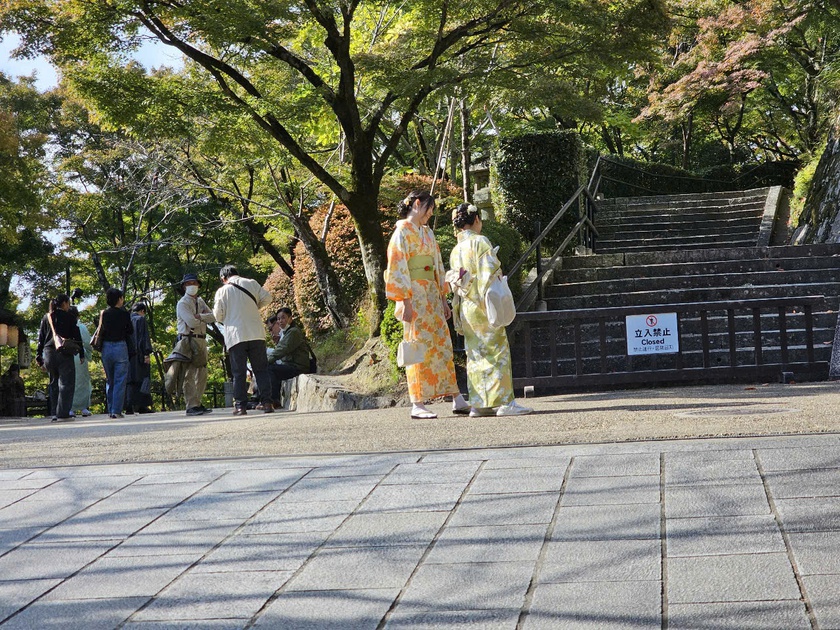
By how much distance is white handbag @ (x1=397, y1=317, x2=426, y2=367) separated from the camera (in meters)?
8.31

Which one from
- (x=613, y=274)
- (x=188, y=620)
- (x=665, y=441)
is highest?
(x=613, y=274)

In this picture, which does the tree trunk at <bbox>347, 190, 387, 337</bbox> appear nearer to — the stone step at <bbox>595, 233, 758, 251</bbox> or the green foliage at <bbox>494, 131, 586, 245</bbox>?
the green foliage at <bbox>494, 131, 586, 245</bbox>

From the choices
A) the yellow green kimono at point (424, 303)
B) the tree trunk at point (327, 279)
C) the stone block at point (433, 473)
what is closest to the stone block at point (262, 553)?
the stone block at point (433, 473)

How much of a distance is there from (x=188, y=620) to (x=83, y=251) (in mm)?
27134

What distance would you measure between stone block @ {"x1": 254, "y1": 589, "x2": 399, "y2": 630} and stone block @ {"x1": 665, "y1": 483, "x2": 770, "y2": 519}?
1385 mm

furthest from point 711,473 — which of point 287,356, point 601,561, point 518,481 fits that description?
point 287,356

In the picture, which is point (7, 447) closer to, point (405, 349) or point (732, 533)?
point (405, 349)

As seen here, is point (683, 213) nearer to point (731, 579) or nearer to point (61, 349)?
point (61, 349)

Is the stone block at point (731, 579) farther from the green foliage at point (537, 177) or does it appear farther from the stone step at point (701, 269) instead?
the green foliage at point (537, 177)

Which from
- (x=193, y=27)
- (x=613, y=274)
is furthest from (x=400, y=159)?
(x=193, y=27)

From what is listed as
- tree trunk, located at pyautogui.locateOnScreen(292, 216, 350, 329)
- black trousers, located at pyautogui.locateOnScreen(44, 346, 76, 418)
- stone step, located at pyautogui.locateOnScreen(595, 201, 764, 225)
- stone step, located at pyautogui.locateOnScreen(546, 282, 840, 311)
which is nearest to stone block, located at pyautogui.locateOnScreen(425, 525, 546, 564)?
stone step, located at pyautogui.locateOnScreen(546, 282, 840, 311)

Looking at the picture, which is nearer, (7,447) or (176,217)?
(7,447)

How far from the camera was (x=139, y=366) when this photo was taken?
1484 cm

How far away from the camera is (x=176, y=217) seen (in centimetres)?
2831
